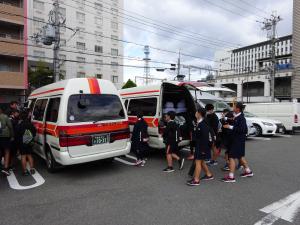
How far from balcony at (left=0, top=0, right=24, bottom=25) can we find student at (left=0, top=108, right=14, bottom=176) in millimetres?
17851

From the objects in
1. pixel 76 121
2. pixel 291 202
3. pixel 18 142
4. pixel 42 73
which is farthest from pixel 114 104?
pixel 42 73

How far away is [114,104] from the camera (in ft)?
19.8

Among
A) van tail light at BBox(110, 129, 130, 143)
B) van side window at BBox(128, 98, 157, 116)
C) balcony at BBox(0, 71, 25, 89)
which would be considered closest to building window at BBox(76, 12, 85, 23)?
balcony at BBox(0, 71, 25, 89)

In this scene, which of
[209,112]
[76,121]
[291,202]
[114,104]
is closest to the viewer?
[291,202]

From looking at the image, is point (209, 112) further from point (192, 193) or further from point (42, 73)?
point (42, 73)

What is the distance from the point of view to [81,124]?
5.21 metres

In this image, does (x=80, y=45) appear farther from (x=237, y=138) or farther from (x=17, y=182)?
(x=237, y=138)

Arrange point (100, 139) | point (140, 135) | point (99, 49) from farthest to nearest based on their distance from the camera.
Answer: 1. point (99, 49)
2. point (140, 135)
3. point (100, 139)

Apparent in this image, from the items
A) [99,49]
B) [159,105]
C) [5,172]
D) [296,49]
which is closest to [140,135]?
[159,105]

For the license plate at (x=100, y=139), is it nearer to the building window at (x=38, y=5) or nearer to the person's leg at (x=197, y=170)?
the person's leg at (x=197, y=170)

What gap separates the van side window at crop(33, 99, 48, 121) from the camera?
20.8 feet

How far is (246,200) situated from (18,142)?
17.3 feet

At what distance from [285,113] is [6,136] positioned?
1389 cm

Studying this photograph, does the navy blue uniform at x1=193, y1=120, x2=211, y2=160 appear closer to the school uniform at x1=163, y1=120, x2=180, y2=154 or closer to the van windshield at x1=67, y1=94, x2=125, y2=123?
the school uniform at x1=163, y1=120, x2=180, y2=154
